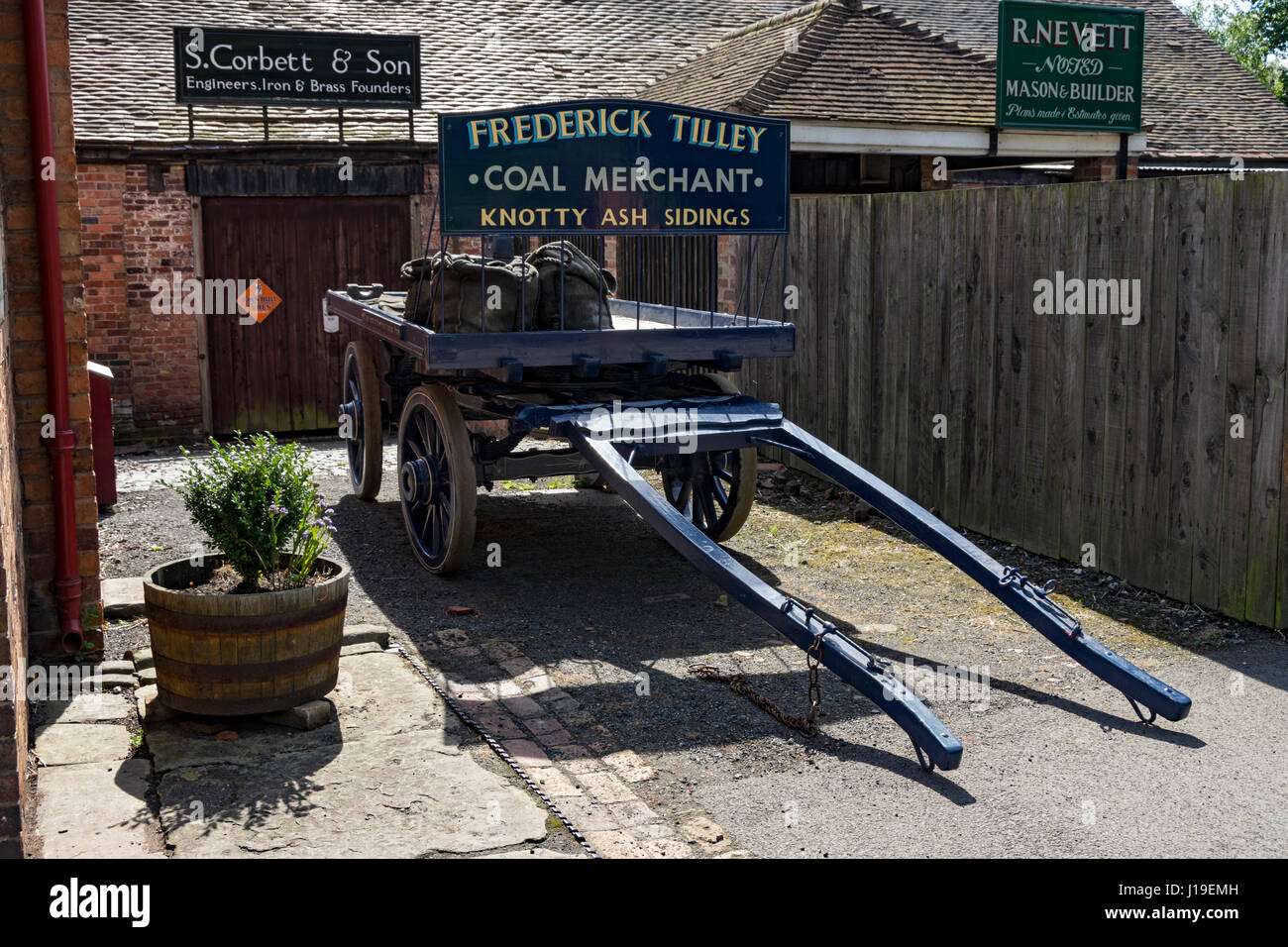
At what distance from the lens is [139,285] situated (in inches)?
529

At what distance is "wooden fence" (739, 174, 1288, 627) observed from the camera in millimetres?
6746

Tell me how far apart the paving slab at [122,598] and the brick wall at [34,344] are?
2.58ft

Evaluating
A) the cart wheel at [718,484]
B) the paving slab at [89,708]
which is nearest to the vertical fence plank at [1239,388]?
the cart wheel at [718,484]

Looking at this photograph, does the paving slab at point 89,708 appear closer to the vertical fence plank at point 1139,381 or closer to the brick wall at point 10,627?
the brick wall at point 10,627

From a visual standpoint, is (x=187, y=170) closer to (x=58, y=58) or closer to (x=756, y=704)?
(x=58, y=58)

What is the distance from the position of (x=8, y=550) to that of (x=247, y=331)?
9448 mm

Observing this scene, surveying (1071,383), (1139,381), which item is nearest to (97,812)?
(1139,381)

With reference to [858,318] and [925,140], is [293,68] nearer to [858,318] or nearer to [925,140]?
[925,140]

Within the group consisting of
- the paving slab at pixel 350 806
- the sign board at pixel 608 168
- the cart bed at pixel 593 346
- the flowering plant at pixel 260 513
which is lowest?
the paving slab at pixel 350 806

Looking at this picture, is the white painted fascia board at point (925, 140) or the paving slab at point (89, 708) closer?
the paving slab at point (89, 708)

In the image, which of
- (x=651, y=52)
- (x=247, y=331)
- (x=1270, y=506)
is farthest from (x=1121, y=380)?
(x=651, y=52)

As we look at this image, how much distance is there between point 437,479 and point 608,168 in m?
2.13

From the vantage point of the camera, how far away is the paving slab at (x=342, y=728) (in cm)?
522

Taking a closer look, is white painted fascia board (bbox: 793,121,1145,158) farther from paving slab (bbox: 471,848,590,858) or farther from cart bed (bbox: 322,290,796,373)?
paving slab (bbox: 471,848,590,858)
